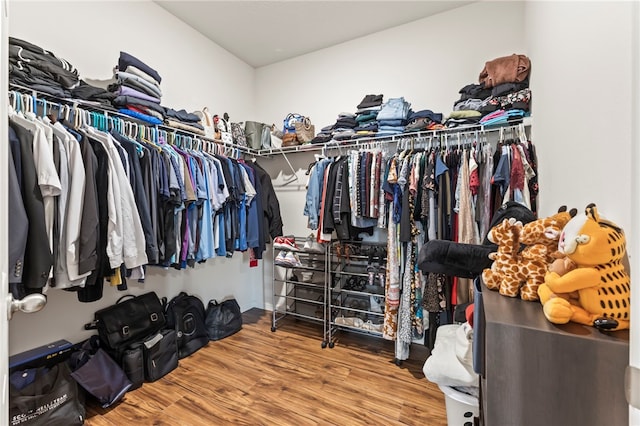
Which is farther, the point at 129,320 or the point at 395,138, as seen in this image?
the point at 395,138

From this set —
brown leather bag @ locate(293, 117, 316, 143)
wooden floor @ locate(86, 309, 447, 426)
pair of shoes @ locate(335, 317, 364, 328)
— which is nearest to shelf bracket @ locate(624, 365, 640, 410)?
wooden floor @ locate(86, 309, 447, 426)

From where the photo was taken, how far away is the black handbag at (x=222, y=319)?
2595 millimetres

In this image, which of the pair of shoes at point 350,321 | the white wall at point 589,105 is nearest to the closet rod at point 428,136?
the white wall at point 589,105

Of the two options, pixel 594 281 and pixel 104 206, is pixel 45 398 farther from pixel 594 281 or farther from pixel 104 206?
pixel 594 281

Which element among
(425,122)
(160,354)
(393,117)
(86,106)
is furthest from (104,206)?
(425,122)

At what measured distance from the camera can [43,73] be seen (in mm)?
1496

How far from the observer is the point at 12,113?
1.33m

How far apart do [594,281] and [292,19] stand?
9.16 feet

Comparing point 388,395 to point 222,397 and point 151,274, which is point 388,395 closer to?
point 222,397

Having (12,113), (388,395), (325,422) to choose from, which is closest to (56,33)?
(12,113)

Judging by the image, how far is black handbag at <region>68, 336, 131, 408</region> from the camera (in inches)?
64.3

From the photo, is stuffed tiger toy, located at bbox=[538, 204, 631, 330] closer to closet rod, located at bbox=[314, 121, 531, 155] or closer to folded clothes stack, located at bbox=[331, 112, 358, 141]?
closet rod, located at bbox=[314, 121, 531, 155]

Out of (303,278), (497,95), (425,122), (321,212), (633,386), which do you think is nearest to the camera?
(633,386)

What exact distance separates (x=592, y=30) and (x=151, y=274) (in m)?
2.83
